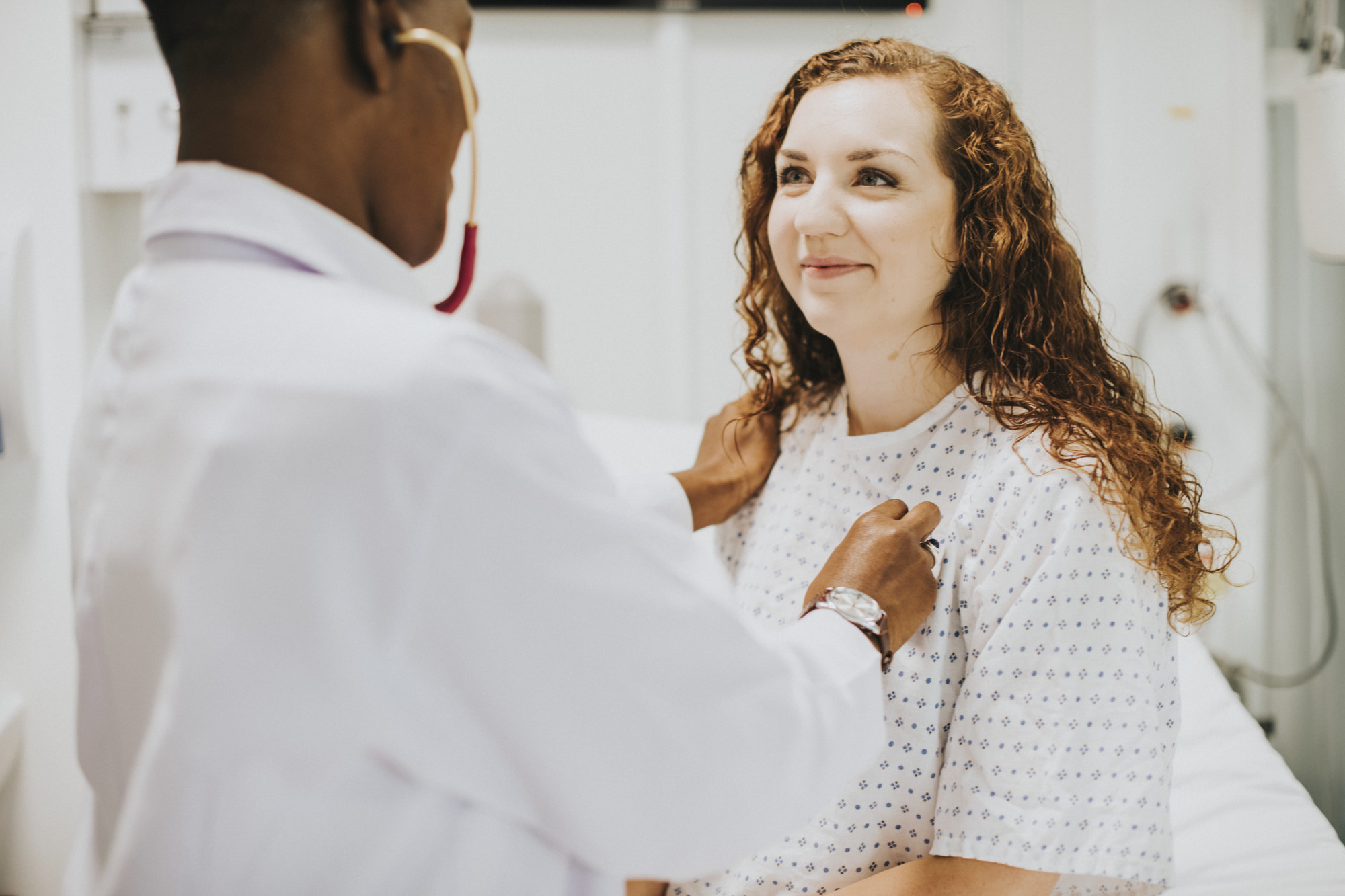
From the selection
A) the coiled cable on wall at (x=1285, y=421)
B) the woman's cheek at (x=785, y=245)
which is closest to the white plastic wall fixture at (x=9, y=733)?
the woman's cheek at (x=785, y=245)

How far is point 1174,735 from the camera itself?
1.05m

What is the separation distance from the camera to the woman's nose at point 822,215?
112 cm

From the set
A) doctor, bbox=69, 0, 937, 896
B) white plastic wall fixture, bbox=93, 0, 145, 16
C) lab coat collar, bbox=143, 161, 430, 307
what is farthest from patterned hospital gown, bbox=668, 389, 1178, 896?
white plastic wall fixture, bbox=93, 0, 145, 16

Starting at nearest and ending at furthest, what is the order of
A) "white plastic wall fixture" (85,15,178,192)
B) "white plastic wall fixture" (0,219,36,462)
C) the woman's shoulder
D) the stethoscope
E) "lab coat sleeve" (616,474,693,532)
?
the stethoscope, the woman's shoulder, "lab coat sleeve" (616,474,693,532), "white plastic wall fixture" (0,219,36,462), "white plastic wall fixture" (85,15,178,192)

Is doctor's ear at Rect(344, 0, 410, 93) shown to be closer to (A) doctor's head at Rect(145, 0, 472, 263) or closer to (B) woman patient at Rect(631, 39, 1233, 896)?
(A) doctor's head at Rect(145, 0, 472, 263)

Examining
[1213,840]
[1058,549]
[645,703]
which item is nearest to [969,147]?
[1058,549]

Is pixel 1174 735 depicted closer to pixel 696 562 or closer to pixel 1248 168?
pixel 696 562

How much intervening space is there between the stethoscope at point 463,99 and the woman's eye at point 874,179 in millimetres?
484

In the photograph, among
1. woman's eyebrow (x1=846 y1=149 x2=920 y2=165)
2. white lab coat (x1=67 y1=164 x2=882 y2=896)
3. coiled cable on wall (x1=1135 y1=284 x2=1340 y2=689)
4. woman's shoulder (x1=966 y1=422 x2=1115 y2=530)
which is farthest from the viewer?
coiled cable on wall (x1=1135 y1=284 x2=1340 y2=689)

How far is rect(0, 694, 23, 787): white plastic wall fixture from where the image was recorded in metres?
1.77

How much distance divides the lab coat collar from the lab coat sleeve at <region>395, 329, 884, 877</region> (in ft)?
0.47

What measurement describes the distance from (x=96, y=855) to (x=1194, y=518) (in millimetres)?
1105

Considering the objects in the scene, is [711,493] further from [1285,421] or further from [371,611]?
[1285,421]

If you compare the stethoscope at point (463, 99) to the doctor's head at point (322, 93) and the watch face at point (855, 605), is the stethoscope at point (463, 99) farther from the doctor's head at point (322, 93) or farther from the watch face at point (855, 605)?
the watch face at point (855, 605)
